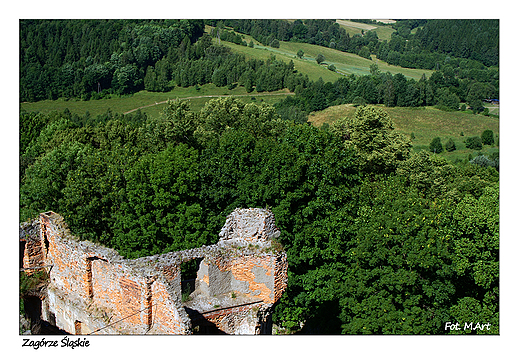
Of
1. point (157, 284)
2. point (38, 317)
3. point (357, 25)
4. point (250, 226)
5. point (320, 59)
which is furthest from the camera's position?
point (357, 25)

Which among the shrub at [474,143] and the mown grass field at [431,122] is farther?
the mown grass field at [431,122]

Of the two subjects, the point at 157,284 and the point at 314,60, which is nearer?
the point at 157,284

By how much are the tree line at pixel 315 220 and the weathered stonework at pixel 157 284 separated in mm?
2453

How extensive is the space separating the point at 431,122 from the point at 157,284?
316ft

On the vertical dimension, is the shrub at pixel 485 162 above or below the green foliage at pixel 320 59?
below

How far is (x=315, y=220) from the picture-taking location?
25.7 meters

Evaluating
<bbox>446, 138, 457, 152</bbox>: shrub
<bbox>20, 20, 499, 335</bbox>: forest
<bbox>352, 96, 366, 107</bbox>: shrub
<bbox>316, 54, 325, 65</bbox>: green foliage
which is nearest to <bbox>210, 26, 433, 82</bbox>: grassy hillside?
<bbox>316, 54, 325, 65</bbox>: green foliage

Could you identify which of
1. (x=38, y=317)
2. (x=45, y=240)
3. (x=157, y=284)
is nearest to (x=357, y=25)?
(x=45, y=240)

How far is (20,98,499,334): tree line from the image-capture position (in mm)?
22516

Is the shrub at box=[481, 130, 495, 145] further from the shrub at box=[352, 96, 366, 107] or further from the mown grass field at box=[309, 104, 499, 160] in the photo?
the shrub at box=[352, 96, 366, 107]

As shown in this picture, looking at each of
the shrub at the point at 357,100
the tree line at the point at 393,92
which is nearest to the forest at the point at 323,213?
the shrub at the point at 357,100

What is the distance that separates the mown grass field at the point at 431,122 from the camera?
97000 mm

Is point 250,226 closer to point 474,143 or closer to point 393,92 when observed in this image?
point 474,143

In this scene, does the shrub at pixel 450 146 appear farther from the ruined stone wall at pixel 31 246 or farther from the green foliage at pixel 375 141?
the ruined stone wall at pixel 31 246
